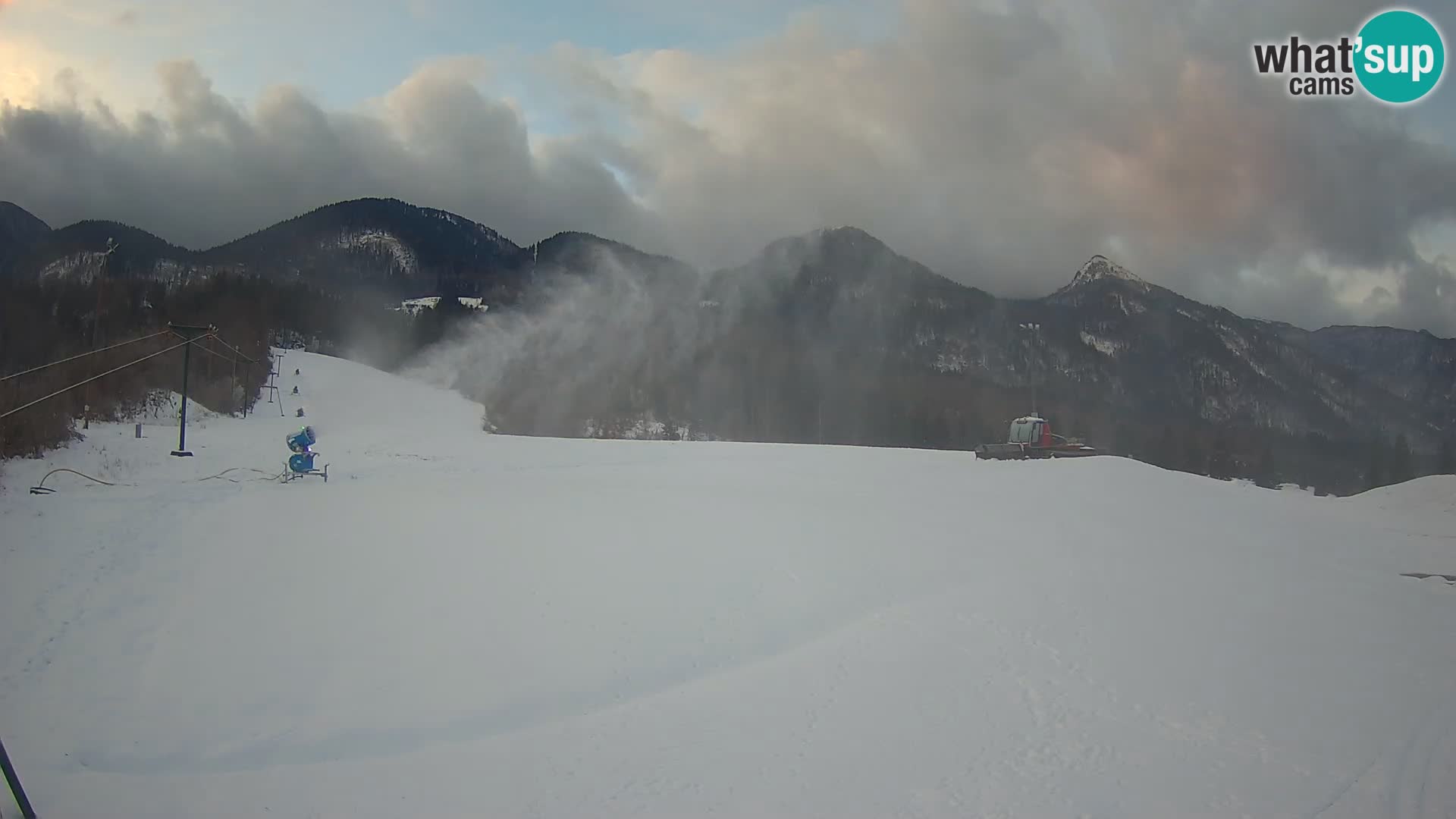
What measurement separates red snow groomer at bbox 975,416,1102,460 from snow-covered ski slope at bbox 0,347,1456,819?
805cm

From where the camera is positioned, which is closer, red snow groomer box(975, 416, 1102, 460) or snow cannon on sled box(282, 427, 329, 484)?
snow cannon on sled box(282, 427, 329, 484)

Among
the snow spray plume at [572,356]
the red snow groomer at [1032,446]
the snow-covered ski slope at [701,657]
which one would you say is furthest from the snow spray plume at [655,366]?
the snow-covered ski slope at [701,657]

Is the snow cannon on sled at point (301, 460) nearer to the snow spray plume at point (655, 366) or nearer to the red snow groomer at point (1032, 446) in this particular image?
the red snow groomer at point (1032, 446)

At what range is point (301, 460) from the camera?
57.2 ft

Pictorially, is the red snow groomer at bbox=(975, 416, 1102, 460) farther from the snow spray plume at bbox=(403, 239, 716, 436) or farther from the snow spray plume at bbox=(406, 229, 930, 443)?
the snow spray plume at bbox=(403, 239, 716, 436)

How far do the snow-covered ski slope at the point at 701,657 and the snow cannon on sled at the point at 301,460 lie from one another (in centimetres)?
139

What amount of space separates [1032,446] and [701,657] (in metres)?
19.5

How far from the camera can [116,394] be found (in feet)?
93.2

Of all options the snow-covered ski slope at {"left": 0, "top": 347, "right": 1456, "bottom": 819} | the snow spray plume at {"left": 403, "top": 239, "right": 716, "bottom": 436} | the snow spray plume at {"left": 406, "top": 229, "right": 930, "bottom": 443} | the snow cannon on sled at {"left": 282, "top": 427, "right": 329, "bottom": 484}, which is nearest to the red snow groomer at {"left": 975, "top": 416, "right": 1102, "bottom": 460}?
the snow-covered ski slope at {"left": 0, "top": 347, "right": 1456, "bottom": 819}

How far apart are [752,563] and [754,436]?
5488 centimetres

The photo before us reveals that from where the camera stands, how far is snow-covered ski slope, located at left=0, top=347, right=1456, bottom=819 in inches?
237

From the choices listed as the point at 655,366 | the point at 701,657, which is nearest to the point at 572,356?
the point at 655,366

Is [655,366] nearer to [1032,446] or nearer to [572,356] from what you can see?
[572,356]

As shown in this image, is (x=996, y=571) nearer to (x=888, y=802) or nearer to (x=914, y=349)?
(x=888, y=802)
